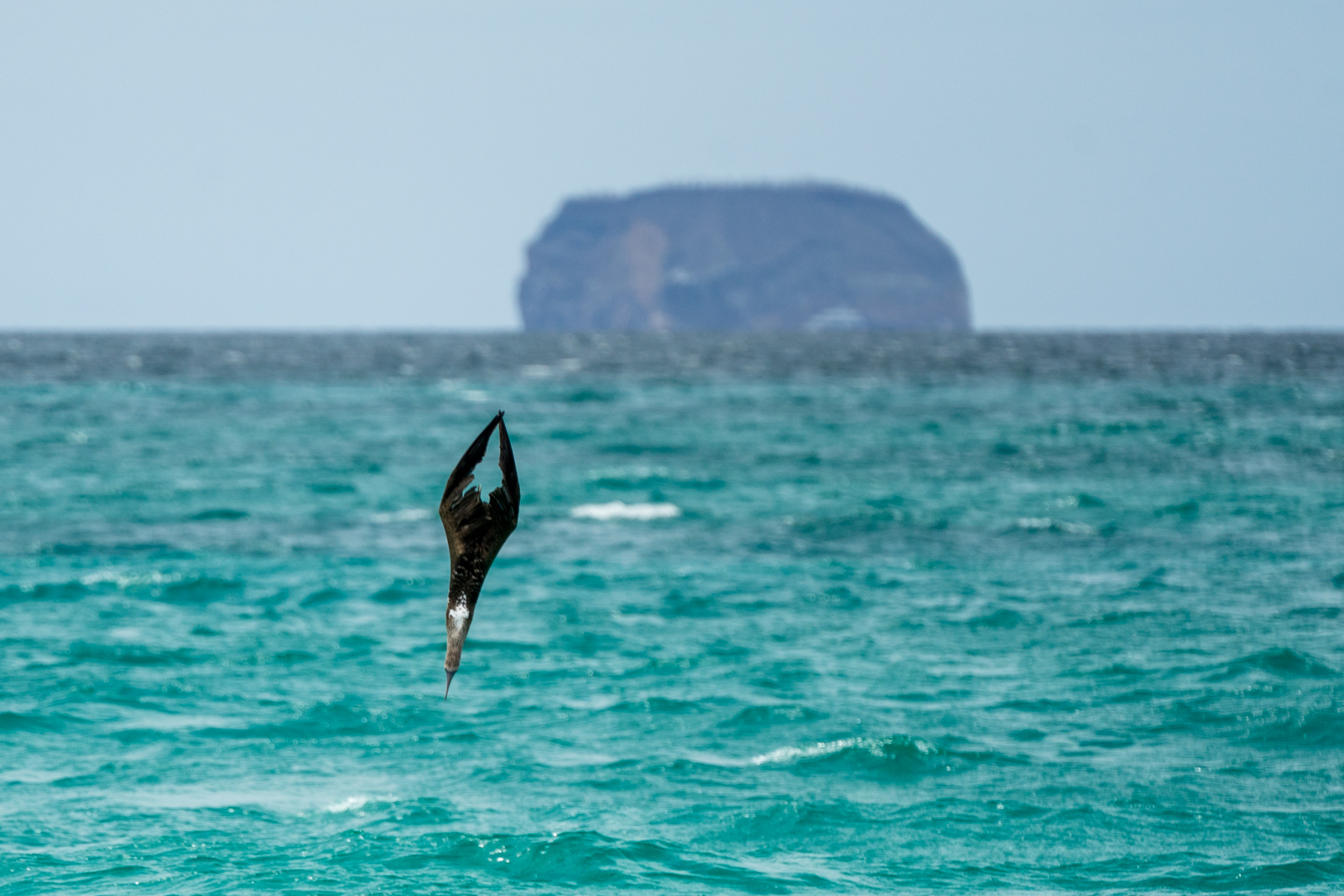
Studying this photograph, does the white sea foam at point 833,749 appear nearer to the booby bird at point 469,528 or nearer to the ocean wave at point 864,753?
the ocean wave at point 864,753

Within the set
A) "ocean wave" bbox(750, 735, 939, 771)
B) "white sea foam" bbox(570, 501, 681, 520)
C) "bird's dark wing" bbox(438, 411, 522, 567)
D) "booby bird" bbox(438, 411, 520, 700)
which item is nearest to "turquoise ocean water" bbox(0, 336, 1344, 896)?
"ocean wave" bbox(750, 735, 939, 771)

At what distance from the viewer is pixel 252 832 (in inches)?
466

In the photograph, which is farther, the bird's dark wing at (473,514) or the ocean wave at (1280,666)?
the ocean wave at (1280,666)

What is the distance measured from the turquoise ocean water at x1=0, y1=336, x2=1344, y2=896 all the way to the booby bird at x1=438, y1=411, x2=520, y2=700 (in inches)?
259

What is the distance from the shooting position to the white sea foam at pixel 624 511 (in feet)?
99.1

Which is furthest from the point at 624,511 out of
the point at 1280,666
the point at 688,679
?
the point at 1280,666

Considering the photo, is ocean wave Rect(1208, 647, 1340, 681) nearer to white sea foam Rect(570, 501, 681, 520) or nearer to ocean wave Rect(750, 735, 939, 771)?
ocean wave Rect(750, 735, 939, 771)

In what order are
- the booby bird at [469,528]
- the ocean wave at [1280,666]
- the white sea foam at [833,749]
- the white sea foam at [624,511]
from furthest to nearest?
the white sea foam at [624,511]
the ocean wave at [1280,666]
the white sea foam at [833,749]
the booby bird at [469,528]

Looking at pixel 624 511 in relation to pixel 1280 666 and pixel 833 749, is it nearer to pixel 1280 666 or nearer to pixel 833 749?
pixel 1280 666

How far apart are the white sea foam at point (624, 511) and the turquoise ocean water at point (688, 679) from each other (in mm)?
235

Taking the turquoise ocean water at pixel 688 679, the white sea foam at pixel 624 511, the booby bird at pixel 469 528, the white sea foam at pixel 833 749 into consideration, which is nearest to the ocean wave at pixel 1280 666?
the turquoise ocean water at pixel 688 679

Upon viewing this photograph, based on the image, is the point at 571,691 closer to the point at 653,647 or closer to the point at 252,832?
the point at 653,647

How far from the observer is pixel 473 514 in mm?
4879

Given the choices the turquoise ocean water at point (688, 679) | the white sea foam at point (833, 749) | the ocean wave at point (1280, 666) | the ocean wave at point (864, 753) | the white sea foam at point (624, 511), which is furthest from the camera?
the white sea foam at point (624, 511)
